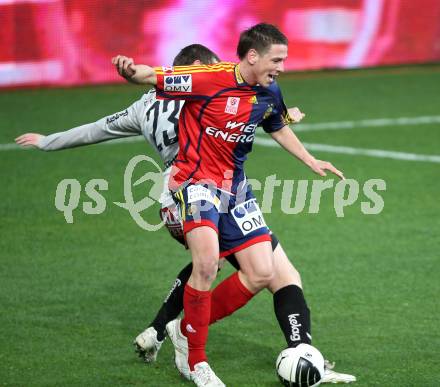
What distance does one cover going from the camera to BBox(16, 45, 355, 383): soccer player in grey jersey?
613 cm

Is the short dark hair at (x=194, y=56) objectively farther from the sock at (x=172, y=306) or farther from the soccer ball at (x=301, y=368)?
the soccer ball at (x=301, y=368)

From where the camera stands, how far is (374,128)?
538 inches

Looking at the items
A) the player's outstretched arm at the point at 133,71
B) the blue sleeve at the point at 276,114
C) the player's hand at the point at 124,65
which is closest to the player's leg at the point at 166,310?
the blue sleeve at the point at 276,114

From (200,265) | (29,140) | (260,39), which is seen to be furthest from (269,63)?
(29,140)

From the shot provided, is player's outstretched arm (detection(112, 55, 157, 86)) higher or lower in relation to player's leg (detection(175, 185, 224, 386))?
higher

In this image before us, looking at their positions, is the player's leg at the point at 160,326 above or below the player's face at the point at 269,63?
below

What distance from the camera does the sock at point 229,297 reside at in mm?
6082

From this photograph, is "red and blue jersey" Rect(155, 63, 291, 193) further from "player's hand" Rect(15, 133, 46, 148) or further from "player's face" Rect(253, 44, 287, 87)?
"player's hand" Rect(15, 133, 46, 148)

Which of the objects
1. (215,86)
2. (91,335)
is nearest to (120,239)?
(91,335)

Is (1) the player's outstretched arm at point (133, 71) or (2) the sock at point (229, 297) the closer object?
(1) the player's outstretched arm at point (133, 71)

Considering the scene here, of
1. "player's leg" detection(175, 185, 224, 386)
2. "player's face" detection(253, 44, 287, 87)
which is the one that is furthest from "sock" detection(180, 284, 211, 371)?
"player's face" detection(253, 44, 287, 87)

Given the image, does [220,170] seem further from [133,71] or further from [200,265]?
[133,71]

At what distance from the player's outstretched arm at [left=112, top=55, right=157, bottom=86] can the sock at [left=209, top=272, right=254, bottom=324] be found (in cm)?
127

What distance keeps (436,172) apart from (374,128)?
259 centimetres
